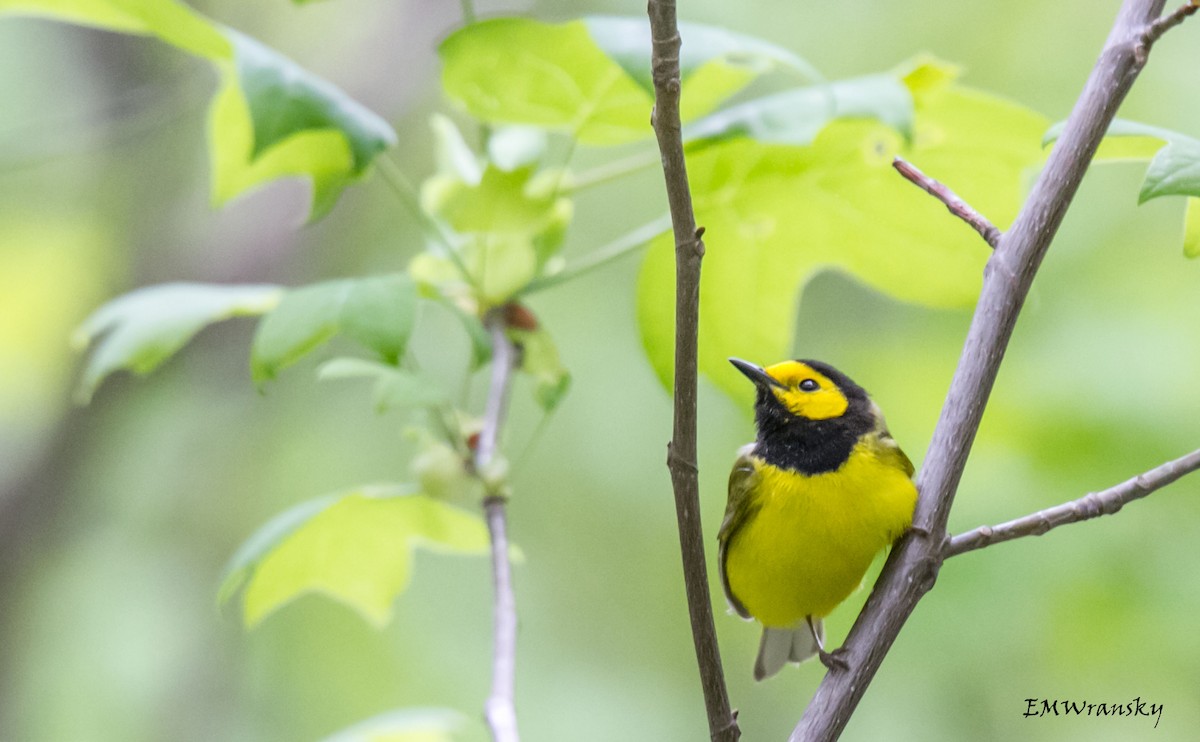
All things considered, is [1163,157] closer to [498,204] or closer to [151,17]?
[498,204]

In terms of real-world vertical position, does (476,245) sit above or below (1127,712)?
above

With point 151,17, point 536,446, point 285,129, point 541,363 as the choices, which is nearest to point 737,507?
point 541,363

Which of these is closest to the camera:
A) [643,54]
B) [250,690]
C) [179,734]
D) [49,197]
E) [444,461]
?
[643,54]

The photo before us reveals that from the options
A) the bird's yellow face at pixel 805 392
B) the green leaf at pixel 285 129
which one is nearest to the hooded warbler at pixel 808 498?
the bird's yellow face at pixel 805 392

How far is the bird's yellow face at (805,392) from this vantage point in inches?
56.0

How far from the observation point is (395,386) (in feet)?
3.75

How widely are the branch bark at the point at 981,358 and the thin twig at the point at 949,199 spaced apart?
1.3 inches

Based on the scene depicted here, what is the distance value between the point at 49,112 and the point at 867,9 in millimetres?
1984

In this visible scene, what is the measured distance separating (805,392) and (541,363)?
13.8 inches

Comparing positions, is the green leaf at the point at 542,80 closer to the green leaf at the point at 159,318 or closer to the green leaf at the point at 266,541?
the green leaf at the point at 159,318

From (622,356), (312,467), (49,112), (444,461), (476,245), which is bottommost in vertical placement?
(312,467)

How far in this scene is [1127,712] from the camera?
1683 mm

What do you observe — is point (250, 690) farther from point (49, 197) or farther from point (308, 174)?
point (308, 174)

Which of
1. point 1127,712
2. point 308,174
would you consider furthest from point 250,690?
point 1127,712
